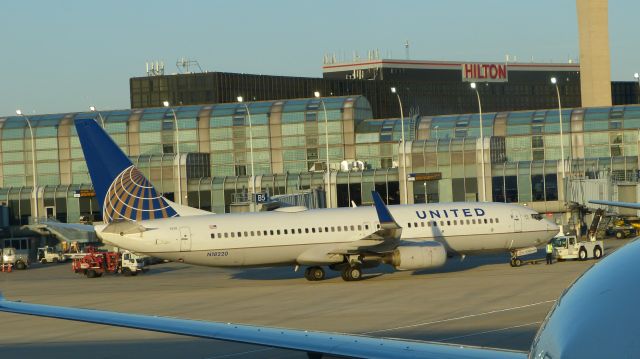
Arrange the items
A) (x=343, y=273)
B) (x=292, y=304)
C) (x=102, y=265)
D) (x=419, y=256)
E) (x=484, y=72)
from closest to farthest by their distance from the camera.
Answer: (x=292, y=304), (x=419, y=256), (x=343, y=273), (x=102, y=265), (x=484, y=72)

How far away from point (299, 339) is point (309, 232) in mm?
42454

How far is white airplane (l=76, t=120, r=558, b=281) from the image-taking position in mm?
50312

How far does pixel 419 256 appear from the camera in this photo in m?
50.1

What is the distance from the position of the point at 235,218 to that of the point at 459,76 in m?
130

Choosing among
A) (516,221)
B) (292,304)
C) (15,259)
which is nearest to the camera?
(292,304)

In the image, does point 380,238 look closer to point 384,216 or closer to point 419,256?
point 384,216

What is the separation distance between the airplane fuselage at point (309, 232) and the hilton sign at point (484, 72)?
114 metres

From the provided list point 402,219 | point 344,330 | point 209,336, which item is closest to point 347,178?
point 402,219

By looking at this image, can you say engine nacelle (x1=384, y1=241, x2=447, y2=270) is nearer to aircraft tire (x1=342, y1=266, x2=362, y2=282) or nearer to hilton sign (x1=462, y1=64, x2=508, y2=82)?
aircraft tire (x1=342, y1=266, x2=362, y2=282)

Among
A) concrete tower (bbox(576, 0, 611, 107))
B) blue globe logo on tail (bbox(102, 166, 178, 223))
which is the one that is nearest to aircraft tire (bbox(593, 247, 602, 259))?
blue globe logo on tail (bbox(102, 166, 178, 223))

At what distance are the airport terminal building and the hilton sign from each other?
6891 centimetres

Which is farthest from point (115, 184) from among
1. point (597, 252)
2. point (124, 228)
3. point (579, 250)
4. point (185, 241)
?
point (597, 252)

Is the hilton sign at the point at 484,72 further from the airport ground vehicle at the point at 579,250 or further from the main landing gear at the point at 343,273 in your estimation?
the main landing gear at the point at 343,273

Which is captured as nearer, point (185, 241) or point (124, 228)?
point (185, 241)
